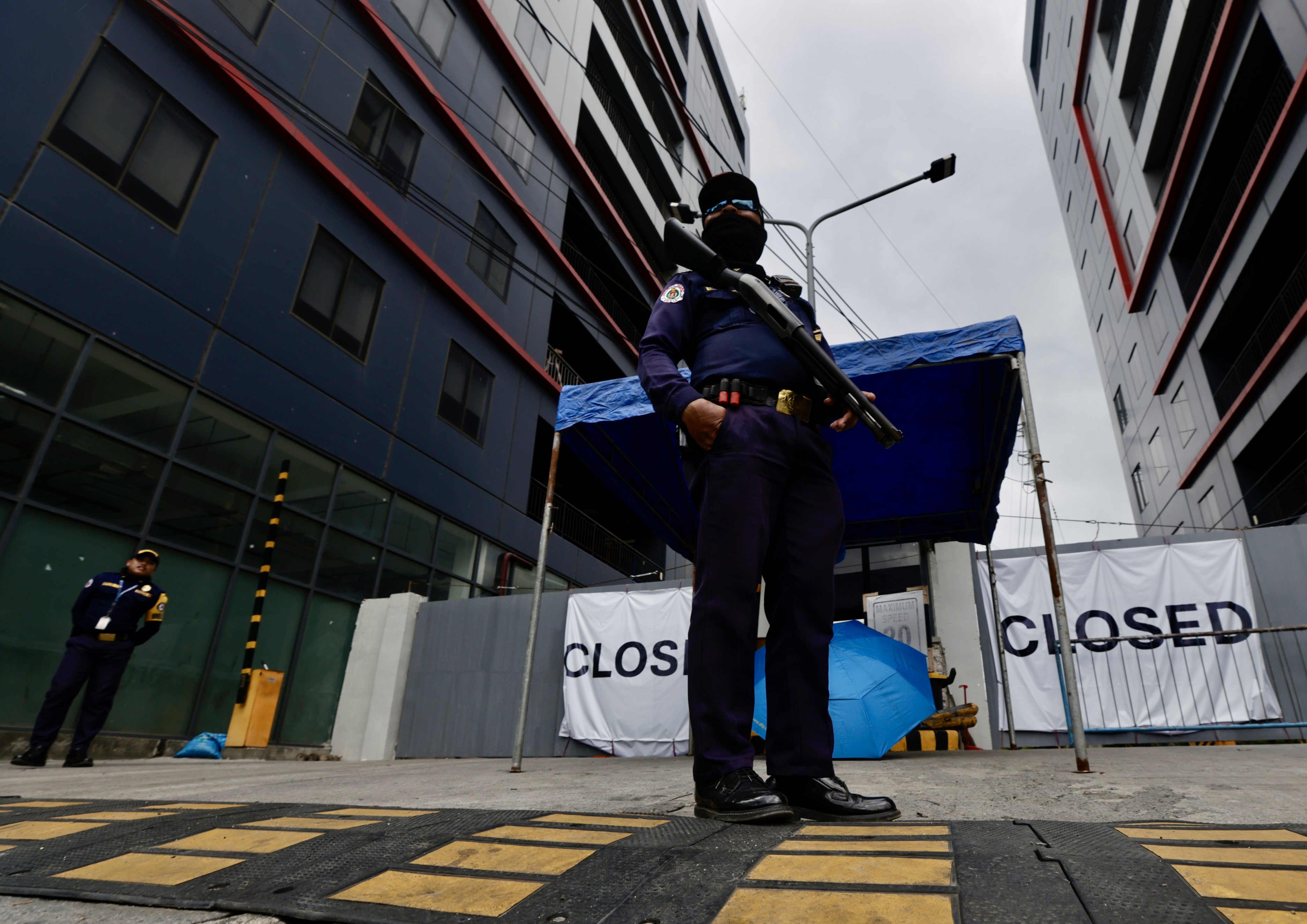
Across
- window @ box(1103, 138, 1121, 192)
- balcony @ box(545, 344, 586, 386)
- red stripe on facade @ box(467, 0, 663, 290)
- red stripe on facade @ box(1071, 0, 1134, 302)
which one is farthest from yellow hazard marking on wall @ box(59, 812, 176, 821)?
window @ box(1103, 138, 1121, 192)

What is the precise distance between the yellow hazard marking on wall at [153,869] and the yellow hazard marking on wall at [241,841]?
5 centimetres

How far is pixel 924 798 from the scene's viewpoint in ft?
8.61

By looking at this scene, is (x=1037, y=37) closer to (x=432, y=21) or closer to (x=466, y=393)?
(x=432, y=21)

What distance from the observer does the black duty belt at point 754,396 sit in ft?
7.46

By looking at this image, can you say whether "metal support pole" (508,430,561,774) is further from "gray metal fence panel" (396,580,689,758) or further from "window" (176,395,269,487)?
"window" (176,395,269,487)

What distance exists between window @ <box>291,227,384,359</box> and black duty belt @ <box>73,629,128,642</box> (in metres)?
5.22

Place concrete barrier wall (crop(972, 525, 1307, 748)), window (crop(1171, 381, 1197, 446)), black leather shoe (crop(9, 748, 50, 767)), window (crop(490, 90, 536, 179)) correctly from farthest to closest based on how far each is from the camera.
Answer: window (crop(1171, 381, 1197, 446))
window (crop(490, 90, 536, 179))
concrete barrier wall (crop(972, 525, 1307, 748))
black leather shoe (crop(9, 748, 50, 767))

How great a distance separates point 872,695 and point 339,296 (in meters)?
9.40

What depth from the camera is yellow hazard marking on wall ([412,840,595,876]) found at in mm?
1276

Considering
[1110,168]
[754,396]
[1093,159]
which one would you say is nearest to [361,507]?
[754,396]

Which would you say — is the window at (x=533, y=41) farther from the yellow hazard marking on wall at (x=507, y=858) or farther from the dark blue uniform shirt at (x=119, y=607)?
the yellow hazard marking on wall at (x=507, y=858)

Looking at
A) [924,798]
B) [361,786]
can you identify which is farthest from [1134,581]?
[361,786]

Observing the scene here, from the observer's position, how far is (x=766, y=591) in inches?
88.4

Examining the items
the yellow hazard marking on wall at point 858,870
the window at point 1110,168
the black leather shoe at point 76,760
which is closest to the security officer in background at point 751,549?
the yellow hazard marking on wall at point 858,870
